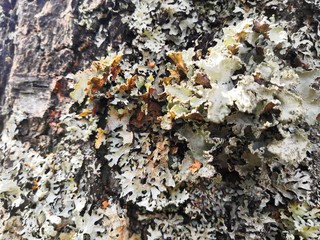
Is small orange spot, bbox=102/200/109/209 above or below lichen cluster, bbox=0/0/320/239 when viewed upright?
below

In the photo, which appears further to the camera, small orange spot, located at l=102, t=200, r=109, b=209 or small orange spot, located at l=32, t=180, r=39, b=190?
small orange spot, located at l=32, t=180, r=39, b=190

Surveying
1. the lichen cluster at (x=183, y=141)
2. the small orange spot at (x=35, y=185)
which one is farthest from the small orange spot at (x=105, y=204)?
the small orange spot at (x=35, y=185)

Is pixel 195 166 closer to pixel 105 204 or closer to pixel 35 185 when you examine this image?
pixel 105 204

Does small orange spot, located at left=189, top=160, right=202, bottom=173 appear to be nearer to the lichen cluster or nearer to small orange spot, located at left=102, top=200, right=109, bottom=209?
the lichen cluster

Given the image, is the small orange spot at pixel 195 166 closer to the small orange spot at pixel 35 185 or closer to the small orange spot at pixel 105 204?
the small orange spot at pixel 105 204

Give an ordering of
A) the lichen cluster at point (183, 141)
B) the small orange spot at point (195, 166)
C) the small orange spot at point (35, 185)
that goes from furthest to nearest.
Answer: the small orange spot at point (35, 185) → the small orange spot at point (195, 166) → the lichen cluster at point (183, 141)

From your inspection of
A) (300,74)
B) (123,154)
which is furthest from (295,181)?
(123,154)

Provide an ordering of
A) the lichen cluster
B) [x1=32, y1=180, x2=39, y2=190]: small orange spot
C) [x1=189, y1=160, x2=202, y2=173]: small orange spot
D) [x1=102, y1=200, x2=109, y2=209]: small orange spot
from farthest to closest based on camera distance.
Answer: [x1=32, y1=180, x2=39, y2=190]: small orange spot < [x1=102, y1=200, x2=109, y2=209]: small orange spot < [x1=189, y1=160, x2=202, y2=173]: small orange spot < the lichen cluster

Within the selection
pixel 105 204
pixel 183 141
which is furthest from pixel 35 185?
pixel 183 141

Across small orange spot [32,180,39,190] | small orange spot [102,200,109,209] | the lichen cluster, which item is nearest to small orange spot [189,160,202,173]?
the lichen cluster
